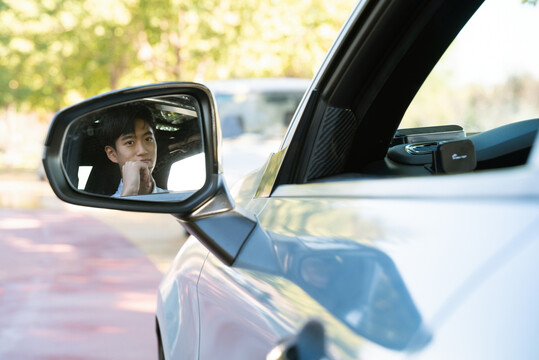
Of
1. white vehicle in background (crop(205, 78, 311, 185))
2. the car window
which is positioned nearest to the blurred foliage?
white vehicle in background (crop(205, 78, 311, 185))

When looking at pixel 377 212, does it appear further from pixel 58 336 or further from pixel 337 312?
pixel 58 336

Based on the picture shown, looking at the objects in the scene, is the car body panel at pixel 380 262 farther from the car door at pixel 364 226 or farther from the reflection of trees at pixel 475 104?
the reflection of trees at pixel 475 104

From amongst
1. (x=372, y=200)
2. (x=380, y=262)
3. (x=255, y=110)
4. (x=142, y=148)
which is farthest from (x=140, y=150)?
(x=255, y=110)

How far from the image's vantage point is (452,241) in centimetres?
100

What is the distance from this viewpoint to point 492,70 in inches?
68.2

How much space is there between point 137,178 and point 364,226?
0.62 meters

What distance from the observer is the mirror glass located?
1.73 meters

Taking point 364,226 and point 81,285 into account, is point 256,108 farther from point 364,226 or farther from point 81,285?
point 364,226

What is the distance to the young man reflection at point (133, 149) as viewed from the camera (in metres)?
1.72

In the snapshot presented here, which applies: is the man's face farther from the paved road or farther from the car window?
the paved road

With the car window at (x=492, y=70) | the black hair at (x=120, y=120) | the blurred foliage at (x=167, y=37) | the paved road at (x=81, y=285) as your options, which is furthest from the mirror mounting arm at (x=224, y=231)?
the blurred foliage at (x=167, y=37)

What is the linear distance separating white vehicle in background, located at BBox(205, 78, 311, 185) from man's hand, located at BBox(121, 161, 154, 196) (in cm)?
806

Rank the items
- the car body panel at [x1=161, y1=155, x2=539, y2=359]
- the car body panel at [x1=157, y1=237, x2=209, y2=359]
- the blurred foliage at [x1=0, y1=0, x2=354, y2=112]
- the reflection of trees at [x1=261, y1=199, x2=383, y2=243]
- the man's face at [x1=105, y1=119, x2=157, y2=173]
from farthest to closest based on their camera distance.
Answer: the blurred foliage at [x1=0, y1=0, x2=354, y2=112] → the car body panel at [x1=157, y1=237, x2=209, y2=359] → the man's face at [x1=105, y1=119, x2=157, y2=173] → the reflection of trees at [x1=261, y1=199, x2=383, y2=243] → the car body panel at [x1=161, y1=155, x2=539, y2=359]

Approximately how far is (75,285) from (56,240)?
3.96 meters
